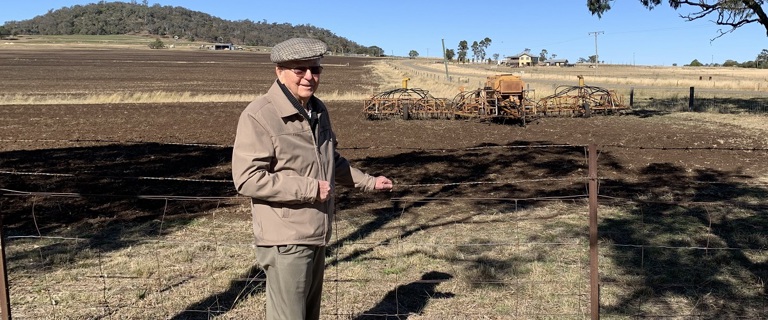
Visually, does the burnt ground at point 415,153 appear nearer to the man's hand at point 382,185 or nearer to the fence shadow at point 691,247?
the fence shadow at point 691,247

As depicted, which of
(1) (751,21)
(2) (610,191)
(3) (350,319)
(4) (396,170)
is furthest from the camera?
(1) (751,21)

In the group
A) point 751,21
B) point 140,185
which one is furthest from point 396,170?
point 751,21

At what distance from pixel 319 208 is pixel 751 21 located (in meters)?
18.5

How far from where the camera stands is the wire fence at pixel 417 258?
4.38 meters

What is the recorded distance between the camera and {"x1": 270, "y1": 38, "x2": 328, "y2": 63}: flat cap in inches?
106

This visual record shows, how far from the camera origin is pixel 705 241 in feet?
19.5

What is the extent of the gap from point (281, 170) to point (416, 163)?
26.1ft

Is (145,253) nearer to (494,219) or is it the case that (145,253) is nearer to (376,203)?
(376,203)

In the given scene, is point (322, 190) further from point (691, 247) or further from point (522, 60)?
point (522, 60)

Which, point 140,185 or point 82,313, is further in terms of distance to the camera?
point 140,185

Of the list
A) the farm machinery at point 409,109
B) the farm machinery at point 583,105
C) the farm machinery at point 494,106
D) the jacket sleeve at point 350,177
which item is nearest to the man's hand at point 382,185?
the jacket sleeve at point 350,177

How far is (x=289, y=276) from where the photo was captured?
110 inches

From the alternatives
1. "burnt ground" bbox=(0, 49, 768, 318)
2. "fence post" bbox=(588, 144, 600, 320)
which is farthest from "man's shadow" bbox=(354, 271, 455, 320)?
"fence post" bbox=(588, 144, 600, 320)

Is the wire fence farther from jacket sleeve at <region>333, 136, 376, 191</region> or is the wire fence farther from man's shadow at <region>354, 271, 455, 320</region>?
jacket sleeve at <region>333, 136, 376, 191</region>
